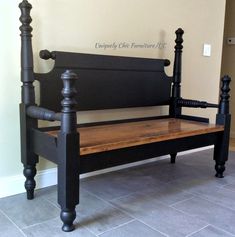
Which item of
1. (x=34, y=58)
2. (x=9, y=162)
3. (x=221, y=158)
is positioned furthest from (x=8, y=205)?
(x=221, y=158)

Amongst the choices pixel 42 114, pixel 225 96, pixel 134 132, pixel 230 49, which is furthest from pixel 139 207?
pixel 230 49

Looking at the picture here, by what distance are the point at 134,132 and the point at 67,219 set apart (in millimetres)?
677

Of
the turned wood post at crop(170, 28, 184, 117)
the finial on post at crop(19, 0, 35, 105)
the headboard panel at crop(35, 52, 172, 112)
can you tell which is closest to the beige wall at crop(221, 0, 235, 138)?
the turned wood post at crop(170, 28, 184, 117)

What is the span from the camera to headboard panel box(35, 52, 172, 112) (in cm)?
199

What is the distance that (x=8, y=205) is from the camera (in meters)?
1.87

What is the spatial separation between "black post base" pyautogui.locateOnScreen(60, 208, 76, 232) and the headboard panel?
70 cm

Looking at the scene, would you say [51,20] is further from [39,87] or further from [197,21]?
[197,21]

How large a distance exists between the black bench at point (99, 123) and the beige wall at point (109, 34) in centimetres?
15

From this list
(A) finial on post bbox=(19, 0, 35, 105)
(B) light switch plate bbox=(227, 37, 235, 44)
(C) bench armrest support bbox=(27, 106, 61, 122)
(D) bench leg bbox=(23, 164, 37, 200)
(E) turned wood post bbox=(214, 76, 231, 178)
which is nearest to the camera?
(C) bench armrest support bbox=(27, 106, 61, 122)

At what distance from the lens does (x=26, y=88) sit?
1862 mm

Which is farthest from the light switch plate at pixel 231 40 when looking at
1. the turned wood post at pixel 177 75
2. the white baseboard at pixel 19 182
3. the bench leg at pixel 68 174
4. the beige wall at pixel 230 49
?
the bench leg at pixel 68 174

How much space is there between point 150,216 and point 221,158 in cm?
89

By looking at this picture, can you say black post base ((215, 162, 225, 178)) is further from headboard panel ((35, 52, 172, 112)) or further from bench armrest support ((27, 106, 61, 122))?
bench armrest support ((27, 106, 61, 122))

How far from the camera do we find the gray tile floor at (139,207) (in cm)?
161
